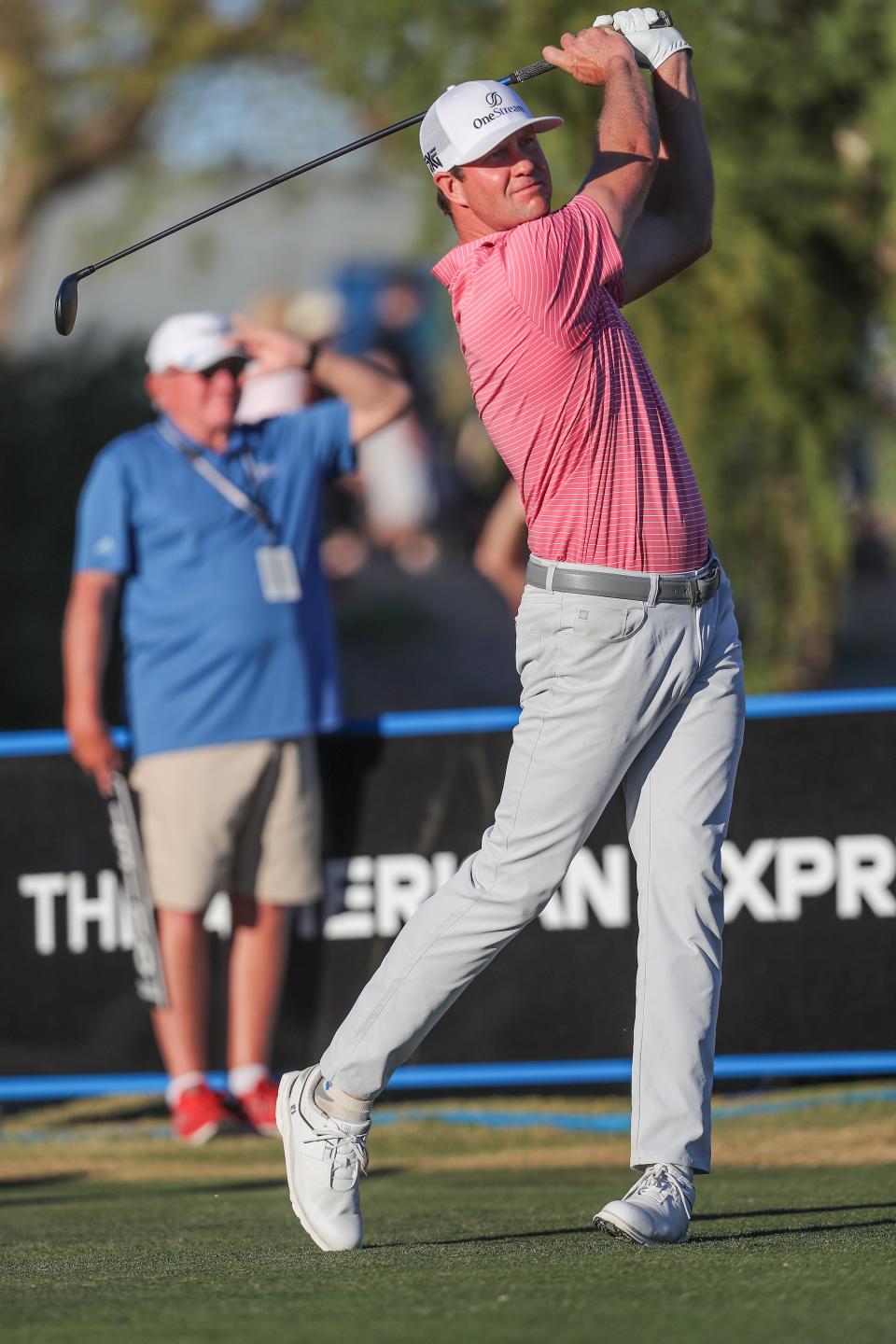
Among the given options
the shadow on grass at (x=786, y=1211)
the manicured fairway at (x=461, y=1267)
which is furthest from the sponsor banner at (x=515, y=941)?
the shadow on grass at (x=786, y=1211)

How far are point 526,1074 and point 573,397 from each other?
2.77 meters

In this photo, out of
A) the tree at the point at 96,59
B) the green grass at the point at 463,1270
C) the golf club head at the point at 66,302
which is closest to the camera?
the green grass at the point at 463,1270

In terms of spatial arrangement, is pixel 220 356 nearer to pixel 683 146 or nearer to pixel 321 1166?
pixel 683 146

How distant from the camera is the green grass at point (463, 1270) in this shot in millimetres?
2619

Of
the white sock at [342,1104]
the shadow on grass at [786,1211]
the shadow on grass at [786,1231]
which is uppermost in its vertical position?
the white sock at [342,1104]

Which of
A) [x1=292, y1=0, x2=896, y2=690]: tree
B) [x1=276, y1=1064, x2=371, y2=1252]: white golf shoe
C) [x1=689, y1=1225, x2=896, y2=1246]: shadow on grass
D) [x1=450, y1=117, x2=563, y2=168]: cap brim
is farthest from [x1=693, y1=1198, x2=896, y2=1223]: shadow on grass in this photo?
[x1=292, y1=0, x2=896, y2=690]: tree

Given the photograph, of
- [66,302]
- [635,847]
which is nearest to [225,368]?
[66,302]

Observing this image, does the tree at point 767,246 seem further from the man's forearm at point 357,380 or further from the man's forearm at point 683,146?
the man's forearm at point 683,146

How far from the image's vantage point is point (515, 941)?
557cm

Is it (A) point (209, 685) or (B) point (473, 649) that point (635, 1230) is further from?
(B) point (473, 649)

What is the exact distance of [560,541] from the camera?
3.51m

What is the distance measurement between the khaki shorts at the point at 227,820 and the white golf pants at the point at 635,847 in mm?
2123

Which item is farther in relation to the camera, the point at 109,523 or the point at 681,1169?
the point at 109,523

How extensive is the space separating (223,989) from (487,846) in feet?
8.26
